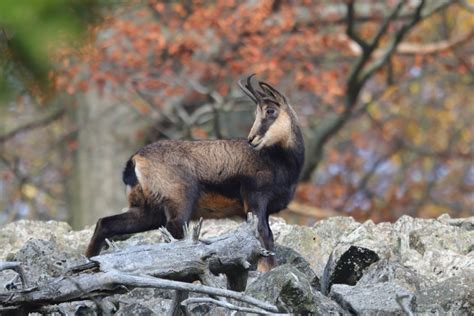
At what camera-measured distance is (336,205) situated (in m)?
22.7

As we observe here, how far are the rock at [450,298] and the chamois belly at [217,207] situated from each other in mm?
3258

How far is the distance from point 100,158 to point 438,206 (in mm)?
8715

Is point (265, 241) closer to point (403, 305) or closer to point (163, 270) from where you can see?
point (163, 270)

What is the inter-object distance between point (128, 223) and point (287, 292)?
3.79m

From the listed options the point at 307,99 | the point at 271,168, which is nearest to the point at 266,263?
the point at 271,168

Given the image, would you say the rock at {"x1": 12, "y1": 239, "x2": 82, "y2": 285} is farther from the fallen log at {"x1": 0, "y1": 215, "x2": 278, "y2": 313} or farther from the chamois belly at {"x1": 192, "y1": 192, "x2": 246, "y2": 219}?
the chamois belly at {"x1": 192, "y1": 192, "x2": 246, "y2": 219}

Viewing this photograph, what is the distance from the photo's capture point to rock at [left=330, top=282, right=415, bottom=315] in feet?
20.7

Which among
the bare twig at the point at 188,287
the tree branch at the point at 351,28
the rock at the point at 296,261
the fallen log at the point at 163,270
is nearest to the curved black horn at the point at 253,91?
the rock at the point at 296,261

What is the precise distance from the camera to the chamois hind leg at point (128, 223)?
31.6ft

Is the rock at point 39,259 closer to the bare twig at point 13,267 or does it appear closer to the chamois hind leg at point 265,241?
the bare twig at point 13,267

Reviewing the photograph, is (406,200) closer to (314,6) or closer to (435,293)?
(314,6)

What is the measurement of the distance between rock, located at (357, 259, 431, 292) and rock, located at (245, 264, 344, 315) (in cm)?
72

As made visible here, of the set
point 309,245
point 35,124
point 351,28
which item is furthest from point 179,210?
point 35,124

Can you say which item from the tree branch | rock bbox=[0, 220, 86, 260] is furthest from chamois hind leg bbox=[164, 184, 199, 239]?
the tree branch
